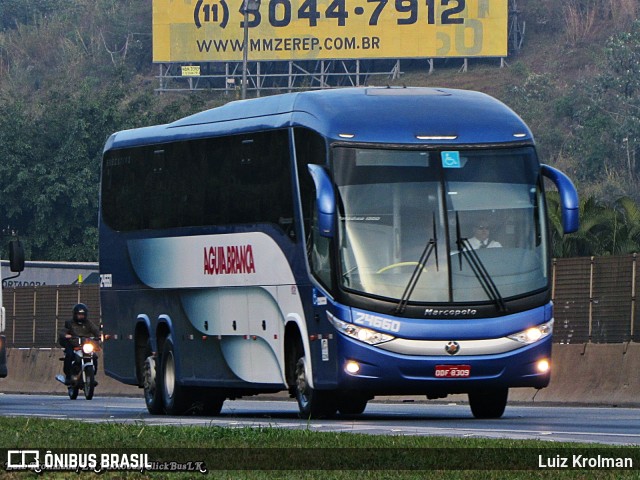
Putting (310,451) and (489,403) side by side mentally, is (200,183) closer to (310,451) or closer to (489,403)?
(489,403)

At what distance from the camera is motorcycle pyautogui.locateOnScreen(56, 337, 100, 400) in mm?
32750

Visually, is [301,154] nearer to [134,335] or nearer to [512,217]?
[512,217]

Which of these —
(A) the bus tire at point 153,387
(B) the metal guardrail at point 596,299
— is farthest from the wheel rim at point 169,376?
(B) the metal guardrail at point 596,299

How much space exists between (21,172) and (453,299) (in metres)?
73.3

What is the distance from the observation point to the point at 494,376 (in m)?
20.0

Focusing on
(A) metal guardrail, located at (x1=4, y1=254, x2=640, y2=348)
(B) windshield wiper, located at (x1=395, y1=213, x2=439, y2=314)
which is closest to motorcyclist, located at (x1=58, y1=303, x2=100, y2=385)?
(A) metal guardrail, located at (x1=4, y1=254, x2=640, y2=348)

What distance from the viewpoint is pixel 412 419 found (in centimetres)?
2184

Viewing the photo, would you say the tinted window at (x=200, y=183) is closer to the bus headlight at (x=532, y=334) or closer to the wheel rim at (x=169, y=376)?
the wheel rim at (x=169, y=376)

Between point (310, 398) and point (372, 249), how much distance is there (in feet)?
6.51

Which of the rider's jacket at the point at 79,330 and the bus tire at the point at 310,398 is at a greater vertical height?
the bus tire at the point at 310,398

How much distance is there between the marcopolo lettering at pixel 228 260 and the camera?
73.8 ft

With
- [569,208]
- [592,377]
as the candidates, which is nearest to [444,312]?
[569,208]

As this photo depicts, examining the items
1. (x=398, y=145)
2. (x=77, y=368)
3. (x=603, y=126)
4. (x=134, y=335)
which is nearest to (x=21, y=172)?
(x=603, y=126)

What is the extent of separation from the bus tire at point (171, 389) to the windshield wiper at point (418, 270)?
213 inches
